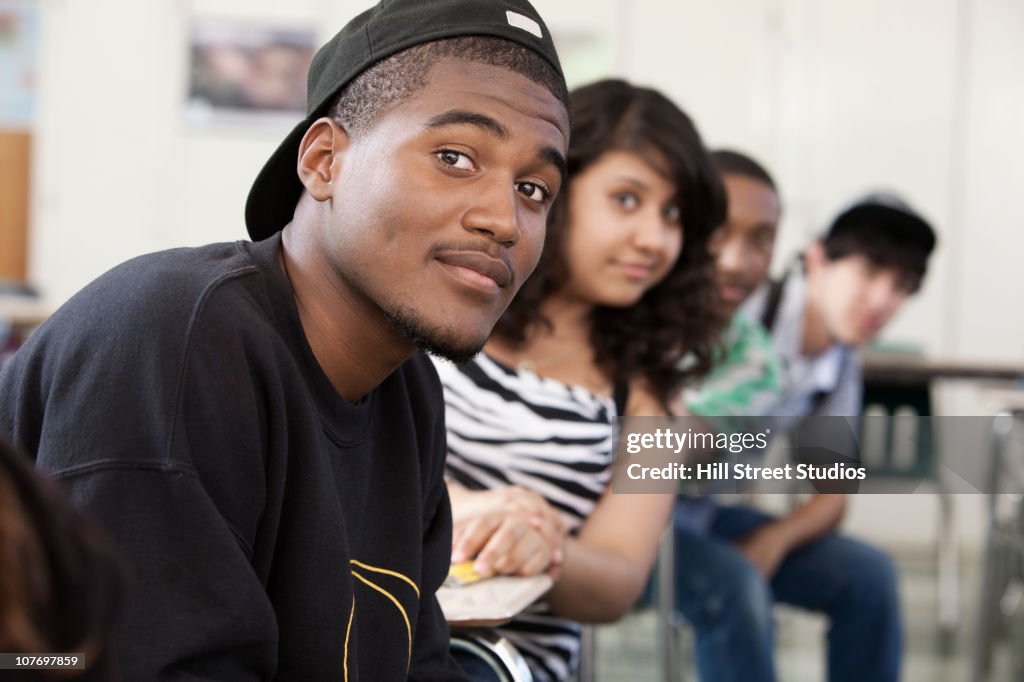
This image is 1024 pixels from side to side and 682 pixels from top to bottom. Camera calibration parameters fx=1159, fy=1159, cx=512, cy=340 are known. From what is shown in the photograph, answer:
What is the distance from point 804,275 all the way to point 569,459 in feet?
4.62

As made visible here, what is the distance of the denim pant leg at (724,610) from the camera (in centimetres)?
214

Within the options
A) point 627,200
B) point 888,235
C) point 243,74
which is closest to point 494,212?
point 627,200

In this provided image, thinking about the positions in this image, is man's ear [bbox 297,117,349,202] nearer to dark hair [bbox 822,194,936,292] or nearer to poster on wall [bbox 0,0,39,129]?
dark hair [bbox 822,194,936,292]

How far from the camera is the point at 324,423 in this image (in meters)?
0.95

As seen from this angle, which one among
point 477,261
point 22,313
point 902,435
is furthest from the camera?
point 902,435

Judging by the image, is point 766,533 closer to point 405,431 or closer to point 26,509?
point 405,431

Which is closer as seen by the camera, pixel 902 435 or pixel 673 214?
pixel 673 214

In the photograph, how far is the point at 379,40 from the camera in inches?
38.5

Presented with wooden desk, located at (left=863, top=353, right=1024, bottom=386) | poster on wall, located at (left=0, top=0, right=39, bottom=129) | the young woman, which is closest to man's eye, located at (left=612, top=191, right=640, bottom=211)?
the young woman

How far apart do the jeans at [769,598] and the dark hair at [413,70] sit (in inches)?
55.7

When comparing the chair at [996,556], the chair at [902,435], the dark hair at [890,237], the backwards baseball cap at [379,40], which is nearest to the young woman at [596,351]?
the backwards baseball cap at [379,40]

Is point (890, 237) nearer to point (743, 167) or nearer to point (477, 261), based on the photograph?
point (743, 167)

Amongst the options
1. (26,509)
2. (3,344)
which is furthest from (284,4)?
(26,509)

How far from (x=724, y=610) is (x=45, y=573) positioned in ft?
6.35
